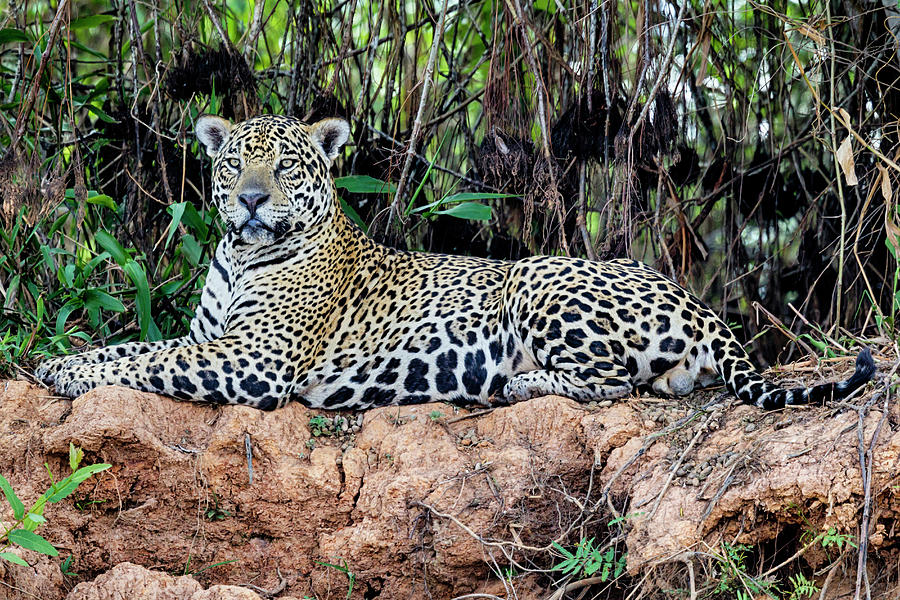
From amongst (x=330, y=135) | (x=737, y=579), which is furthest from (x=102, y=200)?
(x=737, y=579)

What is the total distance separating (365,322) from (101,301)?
71.4 inches

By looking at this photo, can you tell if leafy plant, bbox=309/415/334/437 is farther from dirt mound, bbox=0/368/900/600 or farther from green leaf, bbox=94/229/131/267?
green leaf, bbox=94/229/131/267

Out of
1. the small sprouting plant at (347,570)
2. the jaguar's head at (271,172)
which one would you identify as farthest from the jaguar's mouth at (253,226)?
the small sprouting plant at (347,570)

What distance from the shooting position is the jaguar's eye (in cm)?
686

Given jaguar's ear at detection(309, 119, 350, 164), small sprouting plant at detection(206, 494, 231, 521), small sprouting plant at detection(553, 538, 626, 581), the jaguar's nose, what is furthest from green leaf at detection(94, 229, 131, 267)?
small sprouting plant at detection(553, 538, 626, 581)

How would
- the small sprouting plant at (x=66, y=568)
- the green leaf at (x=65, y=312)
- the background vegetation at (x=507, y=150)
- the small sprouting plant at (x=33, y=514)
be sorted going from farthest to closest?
the background vegetation at (x=507, y=150) → the green leaf at (x=65, y=312) → the small sprouting plant at (x=66, y=568) → the small sprouting plant at (x=33, y=514)

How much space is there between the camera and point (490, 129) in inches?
277

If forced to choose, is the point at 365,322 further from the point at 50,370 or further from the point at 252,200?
the point at 50,370

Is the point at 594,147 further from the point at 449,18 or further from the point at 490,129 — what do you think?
the point at 449,18

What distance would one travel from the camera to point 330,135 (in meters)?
7.29

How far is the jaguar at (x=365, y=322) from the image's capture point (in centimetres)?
619

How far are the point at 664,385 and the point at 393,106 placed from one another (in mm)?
3888

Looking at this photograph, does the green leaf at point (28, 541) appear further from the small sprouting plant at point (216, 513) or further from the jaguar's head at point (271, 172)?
the jaguar's head at point (271, 172)

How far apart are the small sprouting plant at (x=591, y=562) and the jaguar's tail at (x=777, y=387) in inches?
47.6
